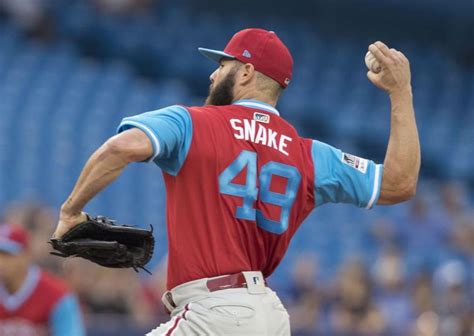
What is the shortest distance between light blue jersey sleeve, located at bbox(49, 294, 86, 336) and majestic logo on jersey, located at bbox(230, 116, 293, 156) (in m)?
2.78

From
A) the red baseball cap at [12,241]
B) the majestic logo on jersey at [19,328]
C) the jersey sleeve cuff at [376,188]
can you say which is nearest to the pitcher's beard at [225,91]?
the jersey sleeve cuff at [376,188]

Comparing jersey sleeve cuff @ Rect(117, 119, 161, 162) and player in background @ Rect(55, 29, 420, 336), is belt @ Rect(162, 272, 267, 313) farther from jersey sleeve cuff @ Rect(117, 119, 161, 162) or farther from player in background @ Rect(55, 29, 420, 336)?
jersey sleeve cuff @ Rect(117, 119, 161, 162)

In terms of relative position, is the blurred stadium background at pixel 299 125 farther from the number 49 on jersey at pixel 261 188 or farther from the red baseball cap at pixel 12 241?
the number 49 on jersey at pixel 261 188

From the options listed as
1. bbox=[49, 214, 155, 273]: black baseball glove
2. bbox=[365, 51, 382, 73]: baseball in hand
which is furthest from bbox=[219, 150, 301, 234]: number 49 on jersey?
bbox=[365, 51, 382, 73]: baseball in hand

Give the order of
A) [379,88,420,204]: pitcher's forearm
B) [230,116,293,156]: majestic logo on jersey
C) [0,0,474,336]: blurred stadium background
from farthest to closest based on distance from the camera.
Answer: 1. [0,0,474,336]: blurred stadium background
2. [379,88,420,204]: pitcher's forearm
3. [230,116,293,156]: majestic logo on jersey

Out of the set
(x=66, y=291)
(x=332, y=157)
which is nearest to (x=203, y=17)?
(x=66, y=291)

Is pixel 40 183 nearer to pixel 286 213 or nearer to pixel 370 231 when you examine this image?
pixel 370 231

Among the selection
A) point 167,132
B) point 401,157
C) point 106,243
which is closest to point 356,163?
point 401,157

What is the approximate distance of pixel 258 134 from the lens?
16.4 ft

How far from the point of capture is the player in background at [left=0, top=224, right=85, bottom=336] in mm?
7457

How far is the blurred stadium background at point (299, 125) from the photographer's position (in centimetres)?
1109

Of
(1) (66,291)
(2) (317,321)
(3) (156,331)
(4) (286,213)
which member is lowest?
(2) (317,321)

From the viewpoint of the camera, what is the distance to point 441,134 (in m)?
17.4

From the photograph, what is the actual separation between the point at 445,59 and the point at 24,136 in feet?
26.6
